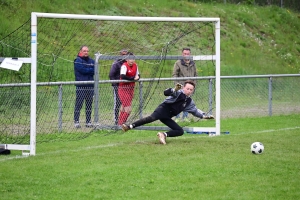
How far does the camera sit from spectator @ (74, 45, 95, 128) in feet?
52.1

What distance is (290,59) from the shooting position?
1415 inches

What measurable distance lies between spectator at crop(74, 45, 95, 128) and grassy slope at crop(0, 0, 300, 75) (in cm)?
→ 800

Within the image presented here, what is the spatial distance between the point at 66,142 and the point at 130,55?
2361 mm

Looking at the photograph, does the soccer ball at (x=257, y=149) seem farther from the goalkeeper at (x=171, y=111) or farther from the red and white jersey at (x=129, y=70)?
the red and white jersey at (x=129, y=70)

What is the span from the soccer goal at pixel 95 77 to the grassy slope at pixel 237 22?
729 cm

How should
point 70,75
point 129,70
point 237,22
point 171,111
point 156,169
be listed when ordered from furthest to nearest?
1. point 237,22
2. point 70,75
3. point 129,70
4. point 171,111
5. point 156,169

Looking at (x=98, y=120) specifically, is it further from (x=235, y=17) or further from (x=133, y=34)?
(x=235, y=17)

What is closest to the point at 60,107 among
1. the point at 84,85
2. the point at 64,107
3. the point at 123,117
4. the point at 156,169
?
the point at 64,107

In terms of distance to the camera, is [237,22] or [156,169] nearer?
[156,169]

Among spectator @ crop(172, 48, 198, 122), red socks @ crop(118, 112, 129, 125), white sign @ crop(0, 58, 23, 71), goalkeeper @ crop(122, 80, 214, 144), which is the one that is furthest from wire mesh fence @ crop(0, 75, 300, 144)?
white sign @ crop(0, 58, 23, 71)

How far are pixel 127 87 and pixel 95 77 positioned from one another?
0.98 m

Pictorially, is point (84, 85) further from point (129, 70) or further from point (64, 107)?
point (129, 70)

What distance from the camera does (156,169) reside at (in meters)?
11.1

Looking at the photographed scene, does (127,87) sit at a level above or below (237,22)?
below
